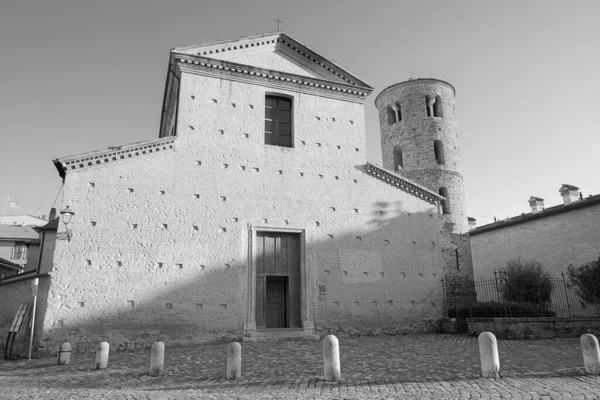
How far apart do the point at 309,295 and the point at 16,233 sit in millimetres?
34100

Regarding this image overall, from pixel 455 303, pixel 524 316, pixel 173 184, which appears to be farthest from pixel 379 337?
pixel 173 184

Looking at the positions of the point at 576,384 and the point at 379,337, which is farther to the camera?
the point at 379,337

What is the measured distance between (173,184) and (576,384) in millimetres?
11054

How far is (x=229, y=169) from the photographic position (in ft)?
45.2

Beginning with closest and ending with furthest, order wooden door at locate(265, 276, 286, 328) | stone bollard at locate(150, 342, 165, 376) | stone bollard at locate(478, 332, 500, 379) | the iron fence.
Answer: stone bollard at locate(478, 332, 500, 379)
stone bollard at locate(150, 342, 165, 376)
wooden door at locate(265, 276, 286, 328)
the iron fence

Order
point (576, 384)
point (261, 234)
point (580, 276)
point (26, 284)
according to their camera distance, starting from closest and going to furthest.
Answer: point (576, 384)
point (26, 284)
point (261, 234)
point (580, 276)

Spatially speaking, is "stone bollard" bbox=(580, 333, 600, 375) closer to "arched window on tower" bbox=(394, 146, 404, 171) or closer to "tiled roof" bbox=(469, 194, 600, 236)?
"tiled roof" bbox=(469, 194, 600, 236)

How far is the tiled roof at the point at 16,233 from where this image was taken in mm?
A: 35062

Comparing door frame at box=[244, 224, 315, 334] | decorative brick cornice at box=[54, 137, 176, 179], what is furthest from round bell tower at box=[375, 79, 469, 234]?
decorative brick cornice at box=[54, 137, 176, 179]

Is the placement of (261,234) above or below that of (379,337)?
above

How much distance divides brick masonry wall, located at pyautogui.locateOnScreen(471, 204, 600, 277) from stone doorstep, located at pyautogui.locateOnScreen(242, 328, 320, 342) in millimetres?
16046

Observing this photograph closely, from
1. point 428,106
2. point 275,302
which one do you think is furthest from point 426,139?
point 275,302

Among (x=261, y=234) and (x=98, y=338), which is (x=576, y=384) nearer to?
(x=261, y=234)

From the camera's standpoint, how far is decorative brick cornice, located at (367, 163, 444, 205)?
15.8 meters
